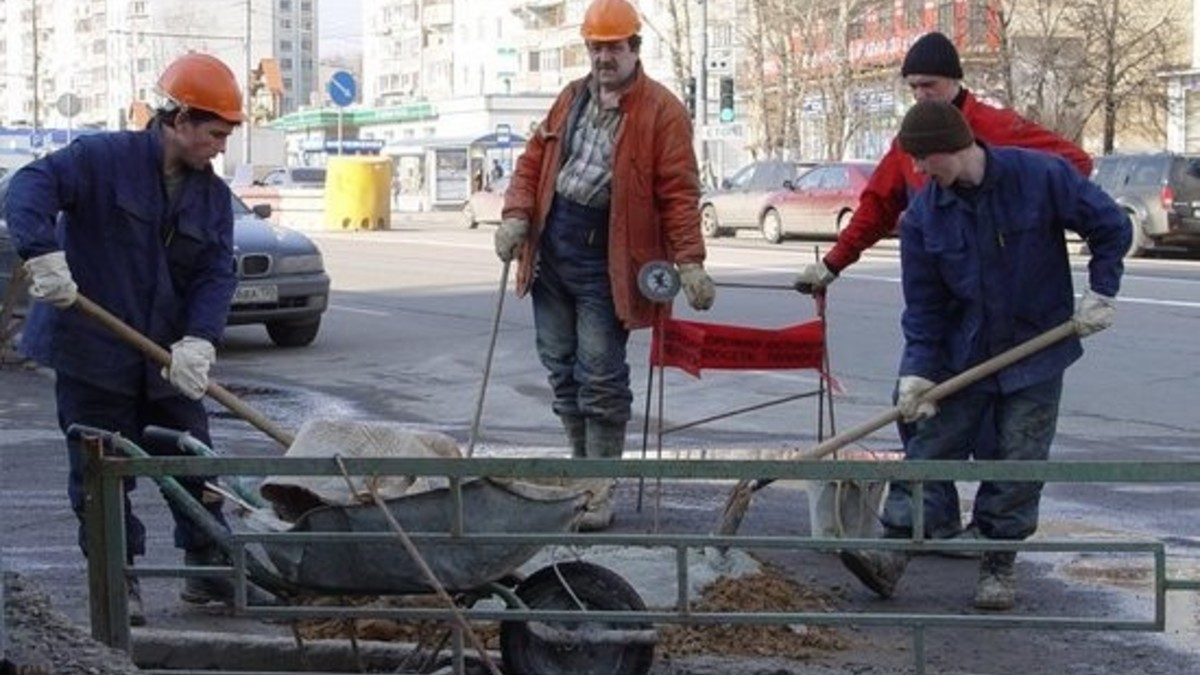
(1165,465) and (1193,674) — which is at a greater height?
(1165,465)

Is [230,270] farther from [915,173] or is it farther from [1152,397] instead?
[1152,397]

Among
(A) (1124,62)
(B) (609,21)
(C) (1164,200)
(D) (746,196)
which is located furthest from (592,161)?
(A) (1124,62)

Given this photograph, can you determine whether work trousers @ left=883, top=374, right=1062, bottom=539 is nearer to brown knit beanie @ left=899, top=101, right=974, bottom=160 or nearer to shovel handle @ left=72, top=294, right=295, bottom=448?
brown knit beanie @ left=899, top=101, right=974, bottom=160

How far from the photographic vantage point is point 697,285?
7160 millimetres

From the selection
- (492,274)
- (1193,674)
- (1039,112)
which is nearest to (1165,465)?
(1193,674)

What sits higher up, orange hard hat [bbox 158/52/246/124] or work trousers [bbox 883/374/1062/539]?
orange hard hat [bbox 158/52/246/124]

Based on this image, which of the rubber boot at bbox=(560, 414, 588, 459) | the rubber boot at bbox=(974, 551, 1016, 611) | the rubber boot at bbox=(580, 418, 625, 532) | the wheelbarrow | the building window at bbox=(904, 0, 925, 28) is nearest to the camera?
the wheelbarrow

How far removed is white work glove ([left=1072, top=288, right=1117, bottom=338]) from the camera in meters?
5.93

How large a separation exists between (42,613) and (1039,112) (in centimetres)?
4152

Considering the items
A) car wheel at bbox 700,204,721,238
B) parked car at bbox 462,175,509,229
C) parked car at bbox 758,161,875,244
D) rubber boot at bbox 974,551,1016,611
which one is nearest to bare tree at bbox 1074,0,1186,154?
car wheel at bbox 700,204,721,238

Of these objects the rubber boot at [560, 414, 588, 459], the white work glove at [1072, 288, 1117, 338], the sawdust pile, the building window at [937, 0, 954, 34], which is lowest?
the sawdust pile

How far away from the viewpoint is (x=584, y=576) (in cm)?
504

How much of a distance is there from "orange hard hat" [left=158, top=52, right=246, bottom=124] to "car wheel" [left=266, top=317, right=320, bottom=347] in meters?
9.84

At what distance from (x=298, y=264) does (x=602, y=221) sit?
322 inches
